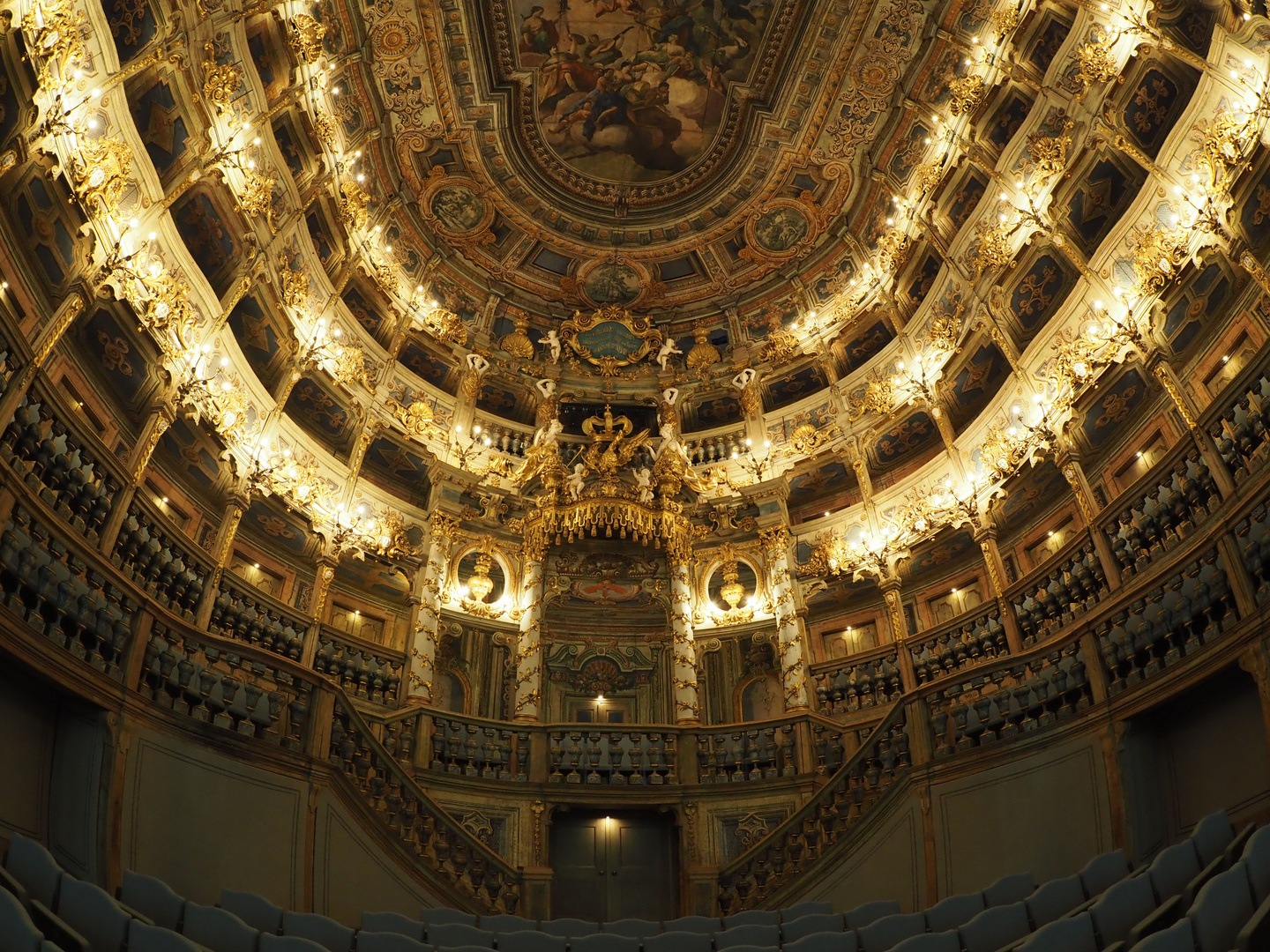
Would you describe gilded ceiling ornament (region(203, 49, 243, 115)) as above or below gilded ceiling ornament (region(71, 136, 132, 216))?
above

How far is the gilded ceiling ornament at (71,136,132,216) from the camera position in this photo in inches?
519

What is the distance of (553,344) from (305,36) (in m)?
9.34

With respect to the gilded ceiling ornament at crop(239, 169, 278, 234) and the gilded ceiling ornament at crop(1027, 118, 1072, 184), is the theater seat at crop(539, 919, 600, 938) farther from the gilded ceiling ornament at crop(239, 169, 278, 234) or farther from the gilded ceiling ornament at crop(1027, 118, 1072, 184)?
the gilded ceiling ornament at crop(1027, 118, 1072, 184)

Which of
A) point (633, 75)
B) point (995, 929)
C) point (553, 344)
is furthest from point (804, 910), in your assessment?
point (633, 75)

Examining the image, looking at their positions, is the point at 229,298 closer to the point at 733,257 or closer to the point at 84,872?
the point at 84,872

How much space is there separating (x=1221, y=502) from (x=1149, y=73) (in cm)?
789

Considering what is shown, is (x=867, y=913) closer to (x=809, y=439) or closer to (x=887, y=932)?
(x=887, y=932)

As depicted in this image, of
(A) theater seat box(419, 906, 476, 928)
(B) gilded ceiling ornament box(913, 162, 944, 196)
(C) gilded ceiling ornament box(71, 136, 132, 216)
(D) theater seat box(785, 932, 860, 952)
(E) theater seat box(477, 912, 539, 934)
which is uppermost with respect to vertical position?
(B) gilded ceiling ornament box(913, 162, 944, 196)

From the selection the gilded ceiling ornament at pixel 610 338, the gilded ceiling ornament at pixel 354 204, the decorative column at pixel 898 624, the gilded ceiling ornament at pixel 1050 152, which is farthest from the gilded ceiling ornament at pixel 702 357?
the gilded ceiling ornament at pixel 1050 152

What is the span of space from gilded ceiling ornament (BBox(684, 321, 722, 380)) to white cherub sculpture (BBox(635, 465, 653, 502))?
4646mm

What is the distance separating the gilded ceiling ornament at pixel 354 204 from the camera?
20875 mm

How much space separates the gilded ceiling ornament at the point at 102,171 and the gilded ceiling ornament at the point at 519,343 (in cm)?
1153

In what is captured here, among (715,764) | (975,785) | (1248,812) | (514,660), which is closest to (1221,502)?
(1248,812)

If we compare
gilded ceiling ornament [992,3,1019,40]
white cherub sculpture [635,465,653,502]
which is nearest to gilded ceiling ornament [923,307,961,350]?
gilded ceiling ornament [992,3,1019,40]
